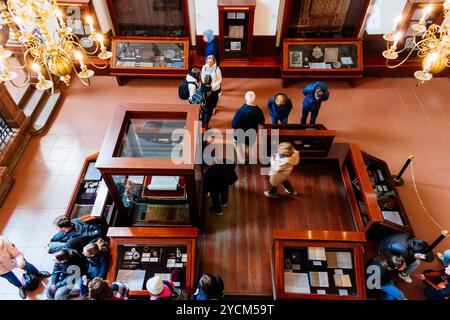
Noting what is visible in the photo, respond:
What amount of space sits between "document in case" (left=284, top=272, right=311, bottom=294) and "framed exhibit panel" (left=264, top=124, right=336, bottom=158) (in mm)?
2494

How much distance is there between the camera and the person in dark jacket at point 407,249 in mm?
4430

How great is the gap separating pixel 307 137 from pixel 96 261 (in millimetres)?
4012

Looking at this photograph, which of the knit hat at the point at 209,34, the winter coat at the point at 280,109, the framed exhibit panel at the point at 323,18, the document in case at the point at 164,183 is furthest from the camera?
the framed exhibit panel at the point at 323,18

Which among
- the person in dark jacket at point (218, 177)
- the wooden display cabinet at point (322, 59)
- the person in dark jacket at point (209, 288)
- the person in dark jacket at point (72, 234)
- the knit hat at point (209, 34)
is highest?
the wooden display cabinet at point (322, 59)

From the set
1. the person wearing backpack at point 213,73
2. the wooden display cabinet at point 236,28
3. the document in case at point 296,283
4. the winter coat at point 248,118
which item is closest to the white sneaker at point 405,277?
the document in case at point 296,283

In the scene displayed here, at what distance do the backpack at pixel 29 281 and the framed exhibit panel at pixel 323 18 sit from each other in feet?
22.2

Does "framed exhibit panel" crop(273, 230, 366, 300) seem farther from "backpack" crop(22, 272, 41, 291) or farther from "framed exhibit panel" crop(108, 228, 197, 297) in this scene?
"backpack" crop(22, 272, 41, 291)

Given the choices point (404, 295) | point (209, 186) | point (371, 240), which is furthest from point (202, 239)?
point (404, 295)

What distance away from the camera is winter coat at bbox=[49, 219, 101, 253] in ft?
15.8

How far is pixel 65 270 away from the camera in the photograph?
4703mm

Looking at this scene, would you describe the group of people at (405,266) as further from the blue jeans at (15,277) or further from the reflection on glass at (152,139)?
the blue jeans at (15,277)
